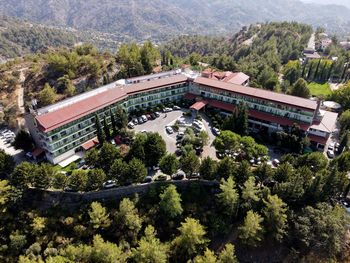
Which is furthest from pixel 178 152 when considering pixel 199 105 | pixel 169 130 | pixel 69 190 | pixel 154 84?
pixel 154 84

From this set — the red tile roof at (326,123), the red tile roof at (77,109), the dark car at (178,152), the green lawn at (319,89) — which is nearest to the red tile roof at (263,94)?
the red tile roof at (326,123)

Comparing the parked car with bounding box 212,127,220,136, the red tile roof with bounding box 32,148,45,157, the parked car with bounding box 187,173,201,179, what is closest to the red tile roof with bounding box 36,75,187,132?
the red tile roof with bounding box 32,148,45,157

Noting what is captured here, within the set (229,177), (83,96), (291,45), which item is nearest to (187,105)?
(83,96)

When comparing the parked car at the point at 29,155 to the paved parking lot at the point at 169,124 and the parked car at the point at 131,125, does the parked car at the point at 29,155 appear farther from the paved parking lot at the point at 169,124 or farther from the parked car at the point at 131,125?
the paved parking lot at the point at 169,124

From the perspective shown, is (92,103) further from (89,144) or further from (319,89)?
(319,89)

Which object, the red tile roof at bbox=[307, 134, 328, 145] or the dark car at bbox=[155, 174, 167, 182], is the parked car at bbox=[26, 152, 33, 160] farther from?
the red tile roof at bbox=[307, 134, 328, 145]

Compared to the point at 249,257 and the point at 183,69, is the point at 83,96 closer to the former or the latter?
the point at 183,69
